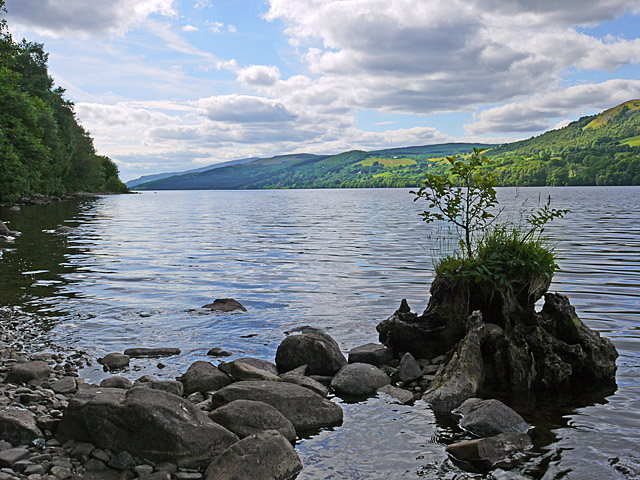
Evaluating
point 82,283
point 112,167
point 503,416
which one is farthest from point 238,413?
point 112,167

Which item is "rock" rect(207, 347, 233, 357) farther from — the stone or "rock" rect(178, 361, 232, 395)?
the stone

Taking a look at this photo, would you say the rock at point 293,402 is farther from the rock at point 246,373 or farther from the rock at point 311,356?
the rock at point 311,356

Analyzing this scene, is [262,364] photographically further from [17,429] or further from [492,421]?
[17,429]

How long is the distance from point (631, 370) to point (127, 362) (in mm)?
10401

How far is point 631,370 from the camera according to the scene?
11.0 metres

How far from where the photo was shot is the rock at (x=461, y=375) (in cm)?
928

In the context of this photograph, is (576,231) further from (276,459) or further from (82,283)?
(276,459)

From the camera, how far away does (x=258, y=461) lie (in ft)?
21.8

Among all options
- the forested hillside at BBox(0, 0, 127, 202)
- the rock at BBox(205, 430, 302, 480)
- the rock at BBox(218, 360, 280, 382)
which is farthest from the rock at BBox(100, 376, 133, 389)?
the forested hillside at BBox(0, 0, 127, 202)

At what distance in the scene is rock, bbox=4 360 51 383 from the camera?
9289 mm

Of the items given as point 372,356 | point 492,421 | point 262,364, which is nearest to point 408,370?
point 372,356

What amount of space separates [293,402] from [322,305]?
865 centimetres

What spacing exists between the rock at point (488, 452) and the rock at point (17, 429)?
5583 millimetres

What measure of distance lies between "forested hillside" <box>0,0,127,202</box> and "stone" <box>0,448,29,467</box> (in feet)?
148
